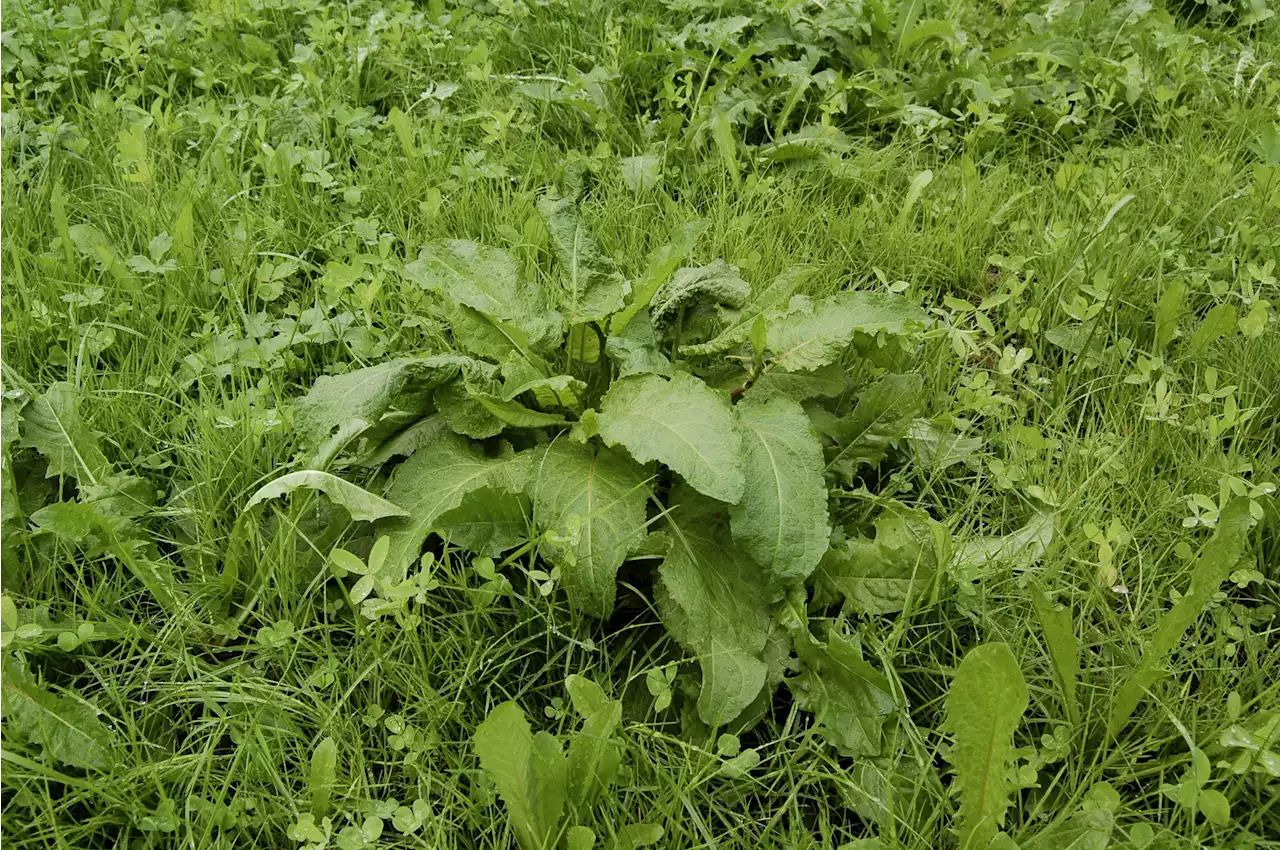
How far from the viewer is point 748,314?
2.24 metres

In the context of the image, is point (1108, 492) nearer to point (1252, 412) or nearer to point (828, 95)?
point (1252, 412)

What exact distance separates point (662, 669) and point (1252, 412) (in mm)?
1429

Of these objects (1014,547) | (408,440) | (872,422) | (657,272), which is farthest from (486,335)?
(1014,547)

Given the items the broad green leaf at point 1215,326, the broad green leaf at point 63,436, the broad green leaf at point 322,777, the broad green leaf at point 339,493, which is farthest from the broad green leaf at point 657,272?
the broad green leaf at point 1215,326

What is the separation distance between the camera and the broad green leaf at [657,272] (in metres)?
2.10

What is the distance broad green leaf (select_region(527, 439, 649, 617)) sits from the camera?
72.7 inches

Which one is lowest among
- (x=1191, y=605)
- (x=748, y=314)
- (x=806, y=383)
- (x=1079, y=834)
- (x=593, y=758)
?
(x=1079, y=834)

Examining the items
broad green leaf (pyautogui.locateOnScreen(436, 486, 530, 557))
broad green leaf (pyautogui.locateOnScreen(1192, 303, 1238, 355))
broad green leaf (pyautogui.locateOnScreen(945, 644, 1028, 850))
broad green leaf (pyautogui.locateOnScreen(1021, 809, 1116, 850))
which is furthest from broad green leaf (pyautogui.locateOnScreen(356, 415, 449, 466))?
broad green leaf (pyautogui.locateOnScreen(1192, 303, 1238, 355))

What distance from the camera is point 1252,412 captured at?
2.21 metres

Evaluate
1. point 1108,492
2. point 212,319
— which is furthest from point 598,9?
point 1108,492

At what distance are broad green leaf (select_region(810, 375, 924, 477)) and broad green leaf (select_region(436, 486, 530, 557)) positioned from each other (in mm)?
678

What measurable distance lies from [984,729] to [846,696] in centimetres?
28

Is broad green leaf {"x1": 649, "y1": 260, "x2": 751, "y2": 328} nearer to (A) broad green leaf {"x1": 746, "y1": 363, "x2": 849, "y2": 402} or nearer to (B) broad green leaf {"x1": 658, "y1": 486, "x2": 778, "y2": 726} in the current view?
(A) broad green leaf {"x1": 746, "y1": 363, "x2": 849, "y2": 402}

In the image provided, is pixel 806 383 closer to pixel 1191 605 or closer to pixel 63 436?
pixel 1191 605
